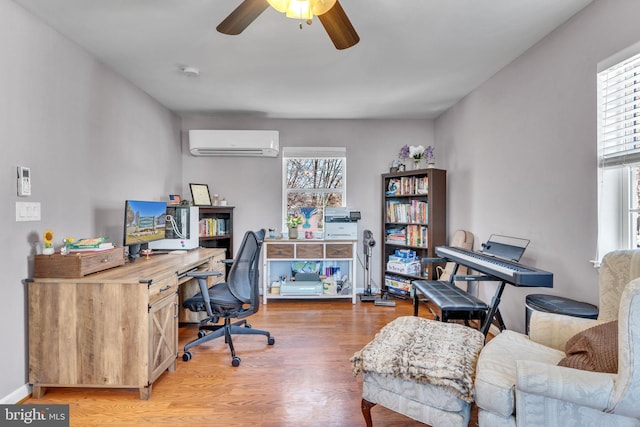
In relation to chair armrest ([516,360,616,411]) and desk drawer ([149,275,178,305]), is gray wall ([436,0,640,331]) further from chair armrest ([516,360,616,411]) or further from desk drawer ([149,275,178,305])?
desk drawer ([149,275,178,305])

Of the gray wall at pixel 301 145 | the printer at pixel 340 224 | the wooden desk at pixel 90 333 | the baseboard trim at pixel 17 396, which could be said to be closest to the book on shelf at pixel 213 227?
the gray wall at pixel 301 145

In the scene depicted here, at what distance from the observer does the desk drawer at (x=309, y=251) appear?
3.96 meters

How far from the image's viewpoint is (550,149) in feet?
7.38

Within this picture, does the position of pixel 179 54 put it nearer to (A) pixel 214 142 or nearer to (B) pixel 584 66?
(A) pixel 214 142

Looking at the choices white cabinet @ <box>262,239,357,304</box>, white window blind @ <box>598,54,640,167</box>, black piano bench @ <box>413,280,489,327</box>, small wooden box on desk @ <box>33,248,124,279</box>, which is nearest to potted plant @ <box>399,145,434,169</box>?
white cabinet @ <box>262,239,357,304</box>

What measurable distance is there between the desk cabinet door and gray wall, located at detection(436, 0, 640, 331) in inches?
103

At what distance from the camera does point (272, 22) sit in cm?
210

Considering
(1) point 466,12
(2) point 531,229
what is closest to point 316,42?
(1) point 466,12

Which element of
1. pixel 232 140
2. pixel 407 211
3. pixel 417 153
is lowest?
pixel 407 211

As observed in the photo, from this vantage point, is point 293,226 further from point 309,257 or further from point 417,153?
point 417,153

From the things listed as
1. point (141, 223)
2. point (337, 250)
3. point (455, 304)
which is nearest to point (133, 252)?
point (141, 223)

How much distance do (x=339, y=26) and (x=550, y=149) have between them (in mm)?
1697

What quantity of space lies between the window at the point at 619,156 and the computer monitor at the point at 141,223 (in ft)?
10.5

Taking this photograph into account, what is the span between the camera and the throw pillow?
1.21m
